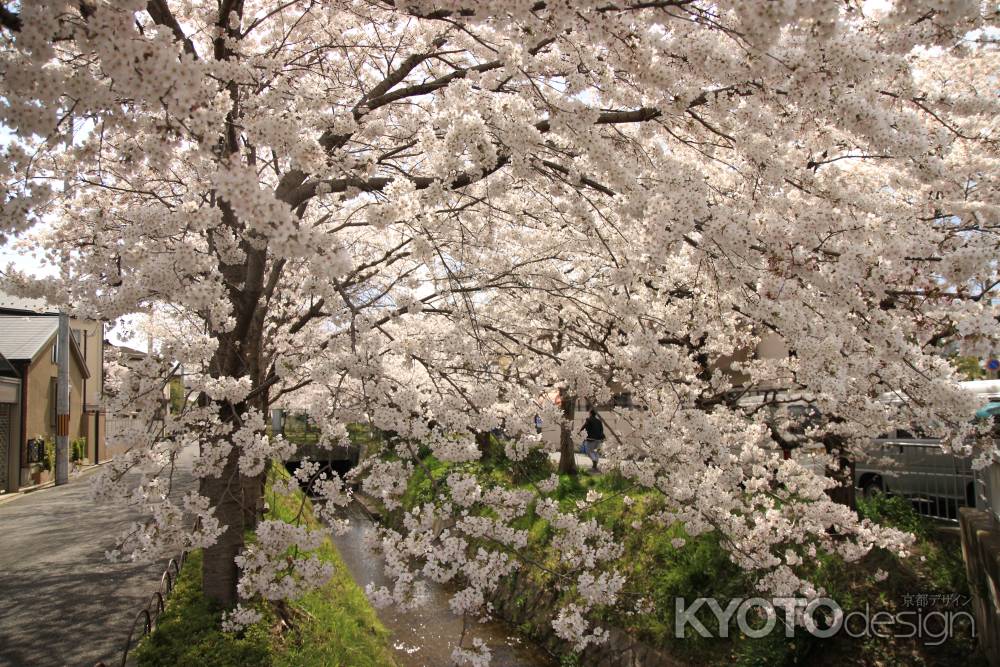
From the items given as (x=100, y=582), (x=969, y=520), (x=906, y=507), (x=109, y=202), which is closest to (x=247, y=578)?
(x=109, y=202)

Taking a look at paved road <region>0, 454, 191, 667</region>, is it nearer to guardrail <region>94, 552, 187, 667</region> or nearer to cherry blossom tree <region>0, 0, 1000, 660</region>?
guardrail <region>94, 552, 187, 667</region>

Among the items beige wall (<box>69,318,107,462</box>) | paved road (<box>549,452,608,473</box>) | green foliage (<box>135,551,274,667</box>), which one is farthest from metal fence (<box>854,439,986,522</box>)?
beige wall (<box>69,318,107,462</box>)

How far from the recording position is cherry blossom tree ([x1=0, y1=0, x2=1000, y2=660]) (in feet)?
10.4

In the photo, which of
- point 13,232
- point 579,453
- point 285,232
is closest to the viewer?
point 285,232

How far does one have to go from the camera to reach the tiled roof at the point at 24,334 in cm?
2127

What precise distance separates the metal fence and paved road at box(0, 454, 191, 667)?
984 cm

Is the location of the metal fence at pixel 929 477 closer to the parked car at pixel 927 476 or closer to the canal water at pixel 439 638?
the parked car at pixel 927 476

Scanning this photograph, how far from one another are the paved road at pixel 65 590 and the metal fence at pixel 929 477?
32.3 ft

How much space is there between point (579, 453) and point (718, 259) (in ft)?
68.7

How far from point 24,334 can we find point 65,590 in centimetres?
1774

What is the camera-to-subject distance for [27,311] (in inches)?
1025

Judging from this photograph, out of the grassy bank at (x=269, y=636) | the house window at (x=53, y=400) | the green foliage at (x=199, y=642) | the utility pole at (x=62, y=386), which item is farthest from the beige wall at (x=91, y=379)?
the green foliage at (x=199, y=642)

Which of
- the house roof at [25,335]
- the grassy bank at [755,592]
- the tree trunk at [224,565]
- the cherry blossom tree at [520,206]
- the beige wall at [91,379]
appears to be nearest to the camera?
the cherry blossom tree at [520,206]

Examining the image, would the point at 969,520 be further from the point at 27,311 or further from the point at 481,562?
the point at 27,311
